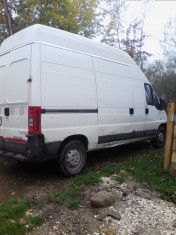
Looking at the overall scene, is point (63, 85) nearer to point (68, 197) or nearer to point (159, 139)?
point (68, 197)

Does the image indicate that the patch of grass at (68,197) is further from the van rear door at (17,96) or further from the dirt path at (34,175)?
the van rear door at (17,96)

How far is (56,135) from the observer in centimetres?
448

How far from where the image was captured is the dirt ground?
10.2 ft

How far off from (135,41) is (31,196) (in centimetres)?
1827

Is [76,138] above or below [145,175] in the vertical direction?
above

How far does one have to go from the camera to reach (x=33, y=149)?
4.12 metres

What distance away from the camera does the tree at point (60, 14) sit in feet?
39.8

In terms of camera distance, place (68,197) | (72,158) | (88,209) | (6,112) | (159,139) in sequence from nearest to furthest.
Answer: (88,209)
(68,197)
(6,112)
(72,158)
(159,139)

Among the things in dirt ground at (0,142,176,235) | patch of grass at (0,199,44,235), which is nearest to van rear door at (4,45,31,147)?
dirt ground at (0,142,176,235)

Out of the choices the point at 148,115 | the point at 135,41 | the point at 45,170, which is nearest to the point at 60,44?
the point at 45,170

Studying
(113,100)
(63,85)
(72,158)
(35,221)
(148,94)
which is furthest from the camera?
(148,94)

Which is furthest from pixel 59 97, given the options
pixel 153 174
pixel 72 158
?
pixel 153 174

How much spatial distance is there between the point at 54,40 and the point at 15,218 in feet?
10.4

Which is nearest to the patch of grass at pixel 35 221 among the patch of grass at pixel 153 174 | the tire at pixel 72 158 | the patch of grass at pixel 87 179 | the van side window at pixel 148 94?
the patch of grass at pixel 87 179
